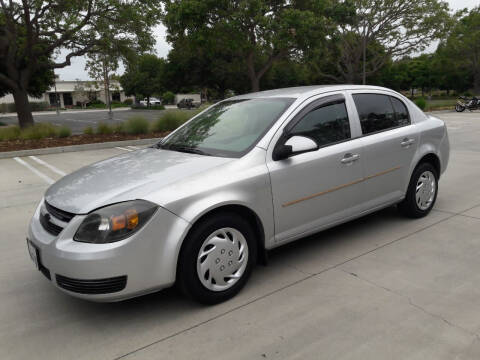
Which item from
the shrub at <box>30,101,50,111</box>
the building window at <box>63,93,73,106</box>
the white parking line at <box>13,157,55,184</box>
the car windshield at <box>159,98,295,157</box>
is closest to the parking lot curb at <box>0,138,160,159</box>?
the white parking line at <box>13,157,55,184</box>

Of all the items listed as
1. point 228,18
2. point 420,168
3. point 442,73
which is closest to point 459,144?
point 420,168

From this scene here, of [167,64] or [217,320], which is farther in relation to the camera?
[167,64]

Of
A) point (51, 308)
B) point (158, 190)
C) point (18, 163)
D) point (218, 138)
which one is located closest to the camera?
point (158, 190)

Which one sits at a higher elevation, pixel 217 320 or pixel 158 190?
pixel 158 190

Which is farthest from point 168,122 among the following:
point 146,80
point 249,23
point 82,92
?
point 82,92

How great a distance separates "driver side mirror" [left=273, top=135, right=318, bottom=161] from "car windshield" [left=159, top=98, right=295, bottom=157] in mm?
213

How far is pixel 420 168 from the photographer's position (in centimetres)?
474

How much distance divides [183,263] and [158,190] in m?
0.54

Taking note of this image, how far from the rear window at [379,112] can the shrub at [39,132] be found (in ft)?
42.6

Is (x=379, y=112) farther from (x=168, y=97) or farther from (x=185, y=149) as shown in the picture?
(x=168, y=97)

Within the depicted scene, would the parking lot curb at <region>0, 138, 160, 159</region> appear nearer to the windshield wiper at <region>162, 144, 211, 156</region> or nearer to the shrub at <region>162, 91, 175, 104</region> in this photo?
the windshield wiper at <region>162, 144, 211, 156</region>

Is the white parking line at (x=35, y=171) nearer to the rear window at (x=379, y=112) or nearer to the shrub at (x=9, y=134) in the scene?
the shrub at (x=9, y=134)

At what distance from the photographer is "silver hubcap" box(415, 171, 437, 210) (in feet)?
15.8

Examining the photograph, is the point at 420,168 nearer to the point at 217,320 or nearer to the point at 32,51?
the point at 217,320
